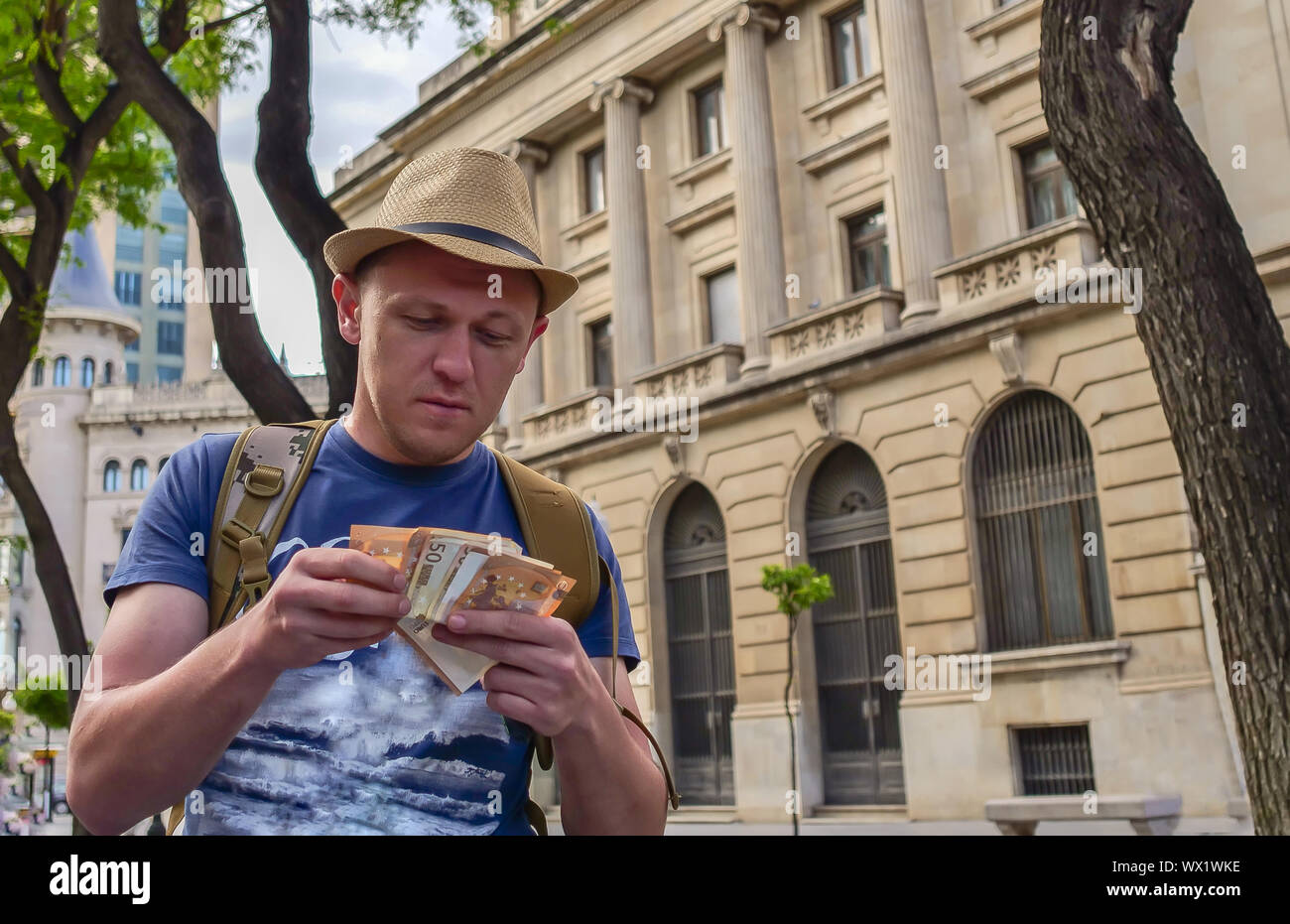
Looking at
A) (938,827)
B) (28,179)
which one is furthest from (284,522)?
(938,827)

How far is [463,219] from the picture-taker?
6.57 ft

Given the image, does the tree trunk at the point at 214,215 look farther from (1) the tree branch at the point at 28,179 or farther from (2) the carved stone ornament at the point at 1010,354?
(2) the carved stone ornament at the point at 1010,354

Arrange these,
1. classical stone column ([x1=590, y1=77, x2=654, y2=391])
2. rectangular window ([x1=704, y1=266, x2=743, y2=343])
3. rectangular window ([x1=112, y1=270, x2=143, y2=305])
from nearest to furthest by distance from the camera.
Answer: rectangular window ([x1=704, y1=266, x2=743, y2=343]) < classical stone column ([x1=590, y1=77, x2=654, y2=391]) < rectangular window ([x1=112, y1=270, x2=143, y2=305])

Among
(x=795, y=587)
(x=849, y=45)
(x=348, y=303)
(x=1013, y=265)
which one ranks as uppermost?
(x=849, y=45)

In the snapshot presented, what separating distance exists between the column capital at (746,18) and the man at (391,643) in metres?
22.9

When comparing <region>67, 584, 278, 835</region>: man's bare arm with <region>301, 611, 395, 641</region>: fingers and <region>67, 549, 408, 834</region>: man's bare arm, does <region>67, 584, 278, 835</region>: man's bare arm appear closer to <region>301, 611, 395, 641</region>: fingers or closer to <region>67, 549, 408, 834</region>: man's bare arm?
<region>67, 549, 408, 834</region>: man's bare arm

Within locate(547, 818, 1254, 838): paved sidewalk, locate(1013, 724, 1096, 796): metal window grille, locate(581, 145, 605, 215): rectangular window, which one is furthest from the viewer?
locate(581, 145, 605, 215): rectangular window

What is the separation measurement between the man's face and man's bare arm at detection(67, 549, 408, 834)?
17.2 inches

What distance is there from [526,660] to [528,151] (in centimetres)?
2822

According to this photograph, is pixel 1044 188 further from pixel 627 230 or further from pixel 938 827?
pixel 938 827

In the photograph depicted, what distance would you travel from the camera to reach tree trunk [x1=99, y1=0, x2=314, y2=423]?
19.5 feet

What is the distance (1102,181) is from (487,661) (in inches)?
193

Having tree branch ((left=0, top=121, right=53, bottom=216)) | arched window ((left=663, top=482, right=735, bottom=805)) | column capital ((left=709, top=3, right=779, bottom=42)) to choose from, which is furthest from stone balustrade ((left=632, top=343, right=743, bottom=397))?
tree branch ((left=0, top=121, right=53, bottom=216))
